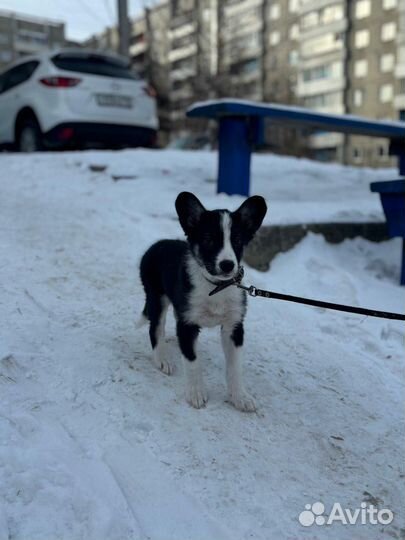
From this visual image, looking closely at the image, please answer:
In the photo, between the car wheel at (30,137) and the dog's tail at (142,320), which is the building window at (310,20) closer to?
the car wheel at (30,137)

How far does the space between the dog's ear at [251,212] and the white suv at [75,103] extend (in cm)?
731

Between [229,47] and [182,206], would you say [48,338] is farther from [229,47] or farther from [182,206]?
[229,47]

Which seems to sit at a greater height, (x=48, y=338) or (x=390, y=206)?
(x=390, y=206)

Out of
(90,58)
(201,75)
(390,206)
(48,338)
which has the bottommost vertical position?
(48,338)

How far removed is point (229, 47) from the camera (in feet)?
119

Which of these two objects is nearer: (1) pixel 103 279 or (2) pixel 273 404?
(2) pixel 273 404

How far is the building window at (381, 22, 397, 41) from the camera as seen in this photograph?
158ft

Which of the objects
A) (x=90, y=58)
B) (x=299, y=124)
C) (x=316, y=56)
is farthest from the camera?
(x=316, y=56)

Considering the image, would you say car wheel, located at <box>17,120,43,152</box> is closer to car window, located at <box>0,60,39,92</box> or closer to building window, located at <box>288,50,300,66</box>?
car window, located at <box>0,60,39,92</box>

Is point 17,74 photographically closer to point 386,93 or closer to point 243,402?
point 243,402

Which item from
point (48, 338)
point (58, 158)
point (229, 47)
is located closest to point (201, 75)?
point (229, 47)

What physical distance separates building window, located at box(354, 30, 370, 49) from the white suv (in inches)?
1835

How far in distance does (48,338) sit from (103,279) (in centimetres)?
128

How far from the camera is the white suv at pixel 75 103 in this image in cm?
973
